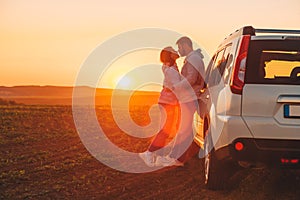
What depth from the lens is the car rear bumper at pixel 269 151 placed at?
6.36 m

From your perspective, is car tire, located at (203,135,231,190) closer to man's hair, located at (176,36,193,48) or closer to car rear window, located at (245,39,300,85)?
car rear window, located at (245,39,300,85)

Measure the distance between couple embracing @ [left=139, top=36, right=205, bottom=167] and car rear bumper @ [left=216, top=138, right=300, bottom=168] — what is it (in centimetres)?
300

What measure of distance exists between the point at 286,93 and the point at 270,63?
1.31 m

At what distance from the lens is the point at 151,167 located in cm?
981

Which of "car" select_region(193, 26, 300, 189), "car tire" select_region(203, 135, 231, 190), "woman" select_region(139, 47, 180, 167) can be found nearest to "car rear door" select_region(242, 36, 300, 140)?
"car" select_region(193, 26, 300, 189)

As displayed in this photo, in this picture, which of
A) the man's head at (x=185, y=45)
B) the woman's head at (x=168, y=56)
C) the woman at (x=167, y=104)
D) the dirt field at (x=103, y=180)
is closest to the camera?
the dirt field at (x=103, y=180)

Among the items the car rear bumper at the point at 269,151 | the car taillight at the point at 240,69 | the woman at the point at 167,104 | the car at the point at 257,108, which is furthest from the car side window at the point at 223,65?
the woman at the point at 167,104

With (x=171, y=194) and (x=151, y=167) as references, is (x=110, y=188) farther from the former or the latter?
(x=151, y=167)

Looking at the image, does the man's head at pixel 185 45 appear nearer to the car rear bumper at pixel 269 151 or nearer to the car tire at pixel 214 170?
the car tire at pixel 214 170

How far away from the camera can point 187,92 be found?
9.70m

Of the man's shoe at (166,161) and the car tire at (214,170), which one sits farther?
the man's shoe at (166,161)

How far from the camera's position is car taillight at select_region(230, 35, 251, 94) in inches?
258

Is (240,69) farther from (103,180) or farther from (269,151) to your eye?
(103,180)

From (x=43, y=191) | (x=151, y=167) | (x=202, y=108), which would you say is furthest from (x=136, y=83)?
(x=43, y=191)
